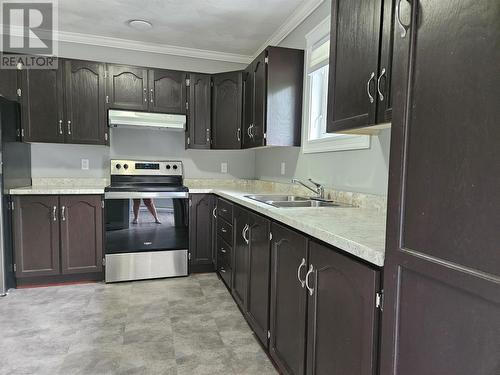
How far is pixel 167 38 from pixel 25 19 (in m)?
1.30

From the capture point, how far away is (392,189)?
895 mm

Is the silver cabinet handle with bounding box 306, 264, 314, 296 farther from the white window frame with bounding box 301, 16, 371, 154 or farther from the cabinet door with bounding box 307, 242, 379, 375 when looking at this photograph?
the white window frame with bounding box 301, 16, 371, 154

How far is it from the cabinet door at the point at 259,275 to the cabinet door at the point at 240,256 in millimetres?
93

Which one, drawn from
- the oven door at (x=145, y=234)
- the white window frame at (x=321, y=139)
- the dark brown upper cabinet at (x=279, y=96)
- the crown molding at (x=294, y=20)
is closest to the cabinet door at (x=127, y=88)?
the oven door at (x=145, y=234)

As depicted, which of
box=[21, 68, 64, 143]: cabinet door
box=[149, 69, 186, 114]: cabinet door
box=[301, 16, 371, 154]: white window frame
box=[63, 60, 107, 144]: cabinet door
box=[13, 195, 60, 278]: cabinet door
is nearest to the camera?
box=[301, 16, 371, 154]: white window frame

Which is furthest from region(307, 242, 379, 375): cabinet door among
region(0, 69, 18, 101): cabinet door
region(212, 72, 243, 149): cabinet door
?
region(0, 69, 18, 101): cabinet door

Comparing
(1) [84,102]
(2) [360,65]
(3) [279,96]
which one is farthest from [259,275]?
(1) [84,102]

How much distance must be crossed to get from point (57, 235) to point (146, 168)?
1067mm

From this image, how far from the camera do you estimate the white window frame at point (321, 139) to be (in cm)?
Result: 209

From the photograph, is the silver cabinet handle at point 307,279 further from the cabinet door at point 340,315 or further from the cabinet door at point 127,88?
the cabinet door at point 127,88

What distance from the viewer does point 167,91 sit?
343 cm

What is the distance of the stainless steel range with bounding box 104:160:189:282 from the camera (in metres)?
3.08

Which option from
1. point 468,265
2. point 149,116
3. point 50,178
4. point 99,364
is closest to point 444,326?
point 468,265

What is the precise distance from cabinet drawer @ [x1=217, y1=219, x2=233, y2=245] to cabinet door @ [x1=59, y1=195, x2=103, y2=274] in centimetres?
114
